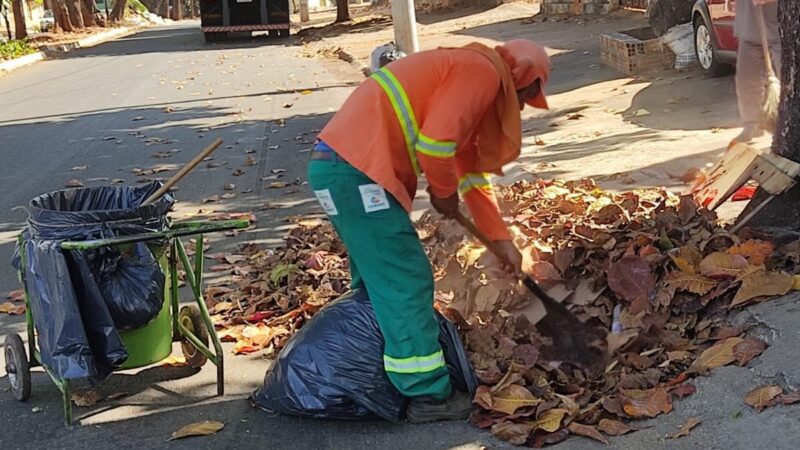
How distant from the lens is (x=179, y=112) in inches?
522

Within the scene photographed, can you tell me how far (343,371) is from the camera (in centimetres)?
383

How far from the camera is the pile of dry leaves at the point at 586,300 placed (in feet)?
12.1

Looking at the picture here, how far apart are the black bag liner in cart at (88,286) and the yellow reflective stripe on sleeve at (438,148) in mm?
1328

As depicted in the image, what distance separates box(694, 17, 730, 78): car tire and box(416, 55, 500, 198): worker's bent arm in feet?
25.3

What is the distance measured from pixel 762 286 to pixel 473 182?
Result: 1.34 meters

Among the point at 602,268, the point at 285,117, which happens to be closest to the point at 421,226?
the point at 602,268

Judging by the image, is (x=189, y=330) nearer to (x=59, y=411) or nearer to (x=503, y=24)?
(x=59, y=411)

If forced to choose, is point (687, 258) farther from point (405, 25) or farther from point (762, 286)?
point (405, 25)

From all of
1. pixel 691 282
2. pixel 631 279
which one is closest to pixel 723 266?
pixel 691 282

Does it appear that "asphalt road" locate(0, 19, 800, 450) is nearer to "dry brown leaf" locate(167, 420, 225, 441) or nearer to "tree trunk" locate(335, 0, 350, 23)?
"dry brown leaf" locate(167, 420, 225, 441)

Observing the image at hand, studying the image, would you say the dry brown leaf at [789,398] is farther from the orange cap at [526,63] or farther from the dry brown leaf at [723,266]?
the orange cap at [526,63]

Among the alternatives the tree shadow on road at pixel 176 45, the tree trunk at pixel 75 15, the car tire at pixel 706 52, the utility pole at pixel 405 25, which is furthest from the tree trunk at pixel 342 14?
the car tire at pixel 706 52

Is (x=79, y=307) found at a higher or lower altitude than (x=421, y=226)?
higher

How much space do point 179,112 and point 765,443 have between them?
1124 centimetres
